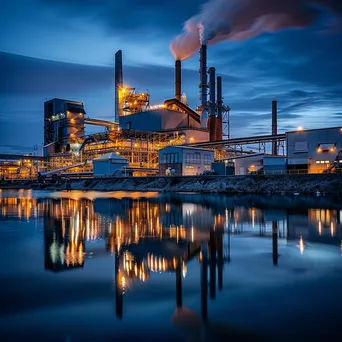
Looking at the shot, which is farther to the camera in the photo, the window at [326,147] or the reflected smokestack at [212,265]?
the window at [326,147]

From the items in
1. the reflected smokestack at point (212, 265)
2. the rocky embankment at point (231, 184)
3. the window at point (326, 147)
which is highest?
the window at point (326, 147)

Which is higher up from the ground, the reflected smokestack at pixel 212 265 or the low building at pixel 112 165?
the low building at pixel 112 165

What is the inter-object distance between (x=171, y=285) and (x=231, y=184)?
1240 inches

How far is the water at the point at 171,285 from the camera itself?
4.11 meters

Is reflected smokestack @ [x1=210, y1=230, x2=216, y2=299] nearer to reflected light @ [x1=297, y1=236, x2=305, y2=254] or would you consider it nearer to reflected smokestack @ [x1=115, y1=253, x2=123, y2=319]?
reflected smokestack @ [x1=115, y1=253, x2=123, y2=319]

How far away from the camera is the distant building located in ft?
267

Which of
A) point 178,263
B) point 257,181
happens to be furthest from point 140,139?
point 178,263

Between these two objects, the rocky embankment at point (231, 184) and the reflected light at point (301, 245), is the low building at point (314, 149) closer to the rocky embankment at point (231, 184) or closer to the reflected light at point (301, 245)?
the rocky embankment at point (231, 184)

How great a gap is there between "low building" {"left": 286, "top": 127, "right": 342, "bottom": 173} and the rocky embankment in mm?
4760

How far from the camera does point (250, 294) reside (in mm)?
5277

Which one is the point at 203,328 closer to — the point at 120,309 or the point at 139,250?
the point at 120,309

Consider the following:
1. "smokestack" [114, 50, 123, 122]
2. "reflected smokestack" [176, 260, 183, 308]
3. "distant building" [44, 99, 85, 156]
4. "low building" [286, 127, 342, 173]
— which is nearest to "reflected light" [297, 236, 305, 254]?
"reflected smokestack" [176, 260, 183, 308]

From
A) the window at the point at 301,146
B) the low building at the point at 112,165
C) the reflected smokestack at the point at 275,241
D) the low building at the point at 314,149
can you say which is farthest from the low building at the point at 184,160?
the reflected smokestack at the point at 275,241

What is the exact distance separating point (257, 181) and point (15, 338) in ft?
108
